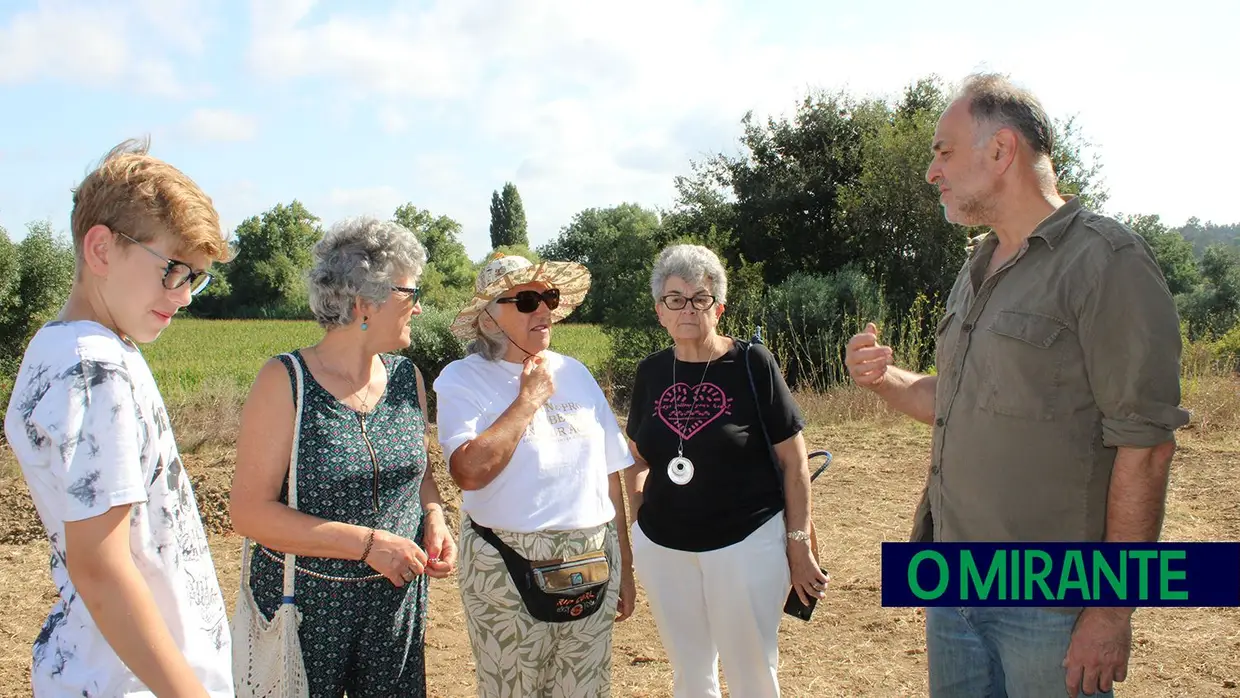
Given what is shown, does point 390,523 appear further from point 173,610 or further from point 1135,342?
point 1135,342

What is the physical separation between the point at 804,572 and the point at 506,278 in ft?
5.13

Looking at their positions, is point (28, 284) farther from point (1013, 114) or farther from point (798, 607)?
point (1013, 114)

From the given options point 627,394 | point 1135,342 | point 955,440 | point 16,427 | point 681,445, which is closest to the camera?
point 16,427

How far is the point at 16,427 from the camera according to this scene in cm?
154

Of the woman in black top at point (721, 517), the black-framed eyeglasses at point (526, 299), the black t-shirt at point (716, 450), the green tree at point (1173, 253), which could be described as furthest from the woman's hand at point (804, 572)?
the green tree at point (1173, 253)

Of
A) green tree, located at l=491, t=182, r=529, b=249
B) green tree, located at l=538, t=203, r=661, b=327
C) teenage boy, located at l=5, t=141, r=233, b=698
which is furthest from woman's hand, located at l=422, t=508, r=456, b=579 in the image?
green tree, located at l=491, t=182, r=529, b=249

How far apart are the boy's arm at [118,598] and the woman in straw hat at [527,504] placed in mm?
1263

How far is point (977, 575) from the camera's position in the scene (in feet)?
7.87

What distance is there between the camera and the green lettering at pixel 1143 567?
218cm

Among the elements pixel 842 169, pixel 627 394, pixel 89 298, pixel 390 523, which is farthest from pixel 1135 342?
pixel 842 169

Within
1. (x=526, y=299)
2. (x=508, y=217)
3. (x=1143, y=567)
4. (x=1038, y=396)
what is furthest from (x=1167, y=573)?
(x=508, y=217)

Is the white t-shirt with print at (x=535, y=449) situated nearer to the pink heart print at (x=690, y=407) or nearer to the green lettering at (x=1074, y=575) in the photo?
the pink heart print at (x=690, y=407)

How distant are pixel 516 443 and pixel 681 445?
2.69ft

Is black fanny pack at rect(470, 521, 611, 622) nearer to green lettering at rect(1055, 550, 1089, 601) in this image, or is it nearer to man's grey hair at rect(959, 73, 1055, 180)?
green lettering at rect(1055, 550, 1089, 601)
